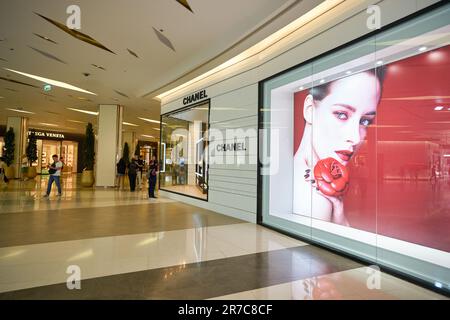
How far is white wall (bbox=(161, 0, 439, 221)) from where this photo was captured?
425cm

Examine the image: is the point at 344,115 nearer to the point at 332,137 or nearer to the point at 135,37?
the point at 332,137

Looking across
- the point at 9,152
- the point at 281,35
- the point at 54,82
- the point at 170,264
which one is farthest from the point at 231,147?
the point at 9,152

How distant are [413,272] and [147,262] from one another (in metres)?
3.32

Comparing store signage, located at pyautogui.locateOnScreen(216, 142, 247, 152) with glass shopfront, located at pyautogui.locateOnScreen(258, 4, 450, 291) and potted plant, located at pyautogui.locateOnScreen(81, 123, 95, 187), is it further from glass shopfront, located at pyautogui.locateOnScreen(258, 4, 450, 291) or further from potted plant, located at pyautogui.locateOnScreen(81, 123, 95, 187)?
potted plant, located at pyautogui.locateOnScreen(81, 123, 95, 187)

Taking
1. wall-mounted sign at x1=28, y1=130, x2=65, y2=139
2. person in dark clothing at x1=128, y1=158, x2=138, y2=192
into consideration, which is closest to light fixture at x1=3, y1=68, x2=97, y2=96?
person in dark clothing at x1=128, y1=158, x2=138, y2=192

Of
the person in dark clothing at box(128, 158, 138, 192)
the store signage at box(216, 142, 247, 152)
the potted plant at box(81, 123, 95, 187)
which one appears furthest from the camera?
the potted plant at box(81, 123, 95, 187)

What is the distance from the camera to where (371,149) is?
183 inches

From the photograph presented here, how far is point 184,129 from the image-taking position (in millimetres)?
10703

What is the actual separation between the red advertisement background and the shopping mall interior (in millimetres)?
18

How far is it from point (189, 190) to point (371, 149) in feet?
21.5

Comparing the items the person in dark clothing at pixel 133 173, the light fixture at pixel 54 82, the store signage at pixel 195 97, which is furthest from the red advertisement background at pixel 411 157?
the light fixture at pixel 54 82

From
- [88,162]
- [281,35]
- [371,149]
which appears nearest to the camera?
[371,149]

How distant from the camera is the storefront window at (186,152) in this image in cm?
898

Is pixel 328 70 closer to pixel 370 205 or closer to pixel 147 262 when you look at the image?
pixel 370 205
